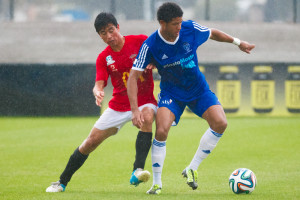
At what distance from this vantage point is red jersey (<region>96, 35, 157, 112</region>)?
6711 mm

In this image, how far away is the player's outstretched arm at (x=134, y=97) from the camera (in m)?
6.11

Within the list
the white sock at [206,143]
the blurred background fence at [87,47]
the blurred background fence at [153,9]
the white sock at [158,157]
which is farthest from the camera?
the blurred background fence at [153,9]

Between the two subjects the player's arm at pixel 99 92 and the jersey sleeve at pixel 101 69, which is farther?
the jersey sleeve at pixel 101 69

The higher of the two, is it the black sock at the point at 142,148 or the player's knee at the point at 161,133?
the player's knee at the point at 161,133

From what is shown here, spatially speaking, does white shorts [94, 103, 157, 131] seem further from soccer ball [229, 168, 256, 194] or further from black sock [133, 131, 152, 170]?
soccer ball [229, 168, 256, 194]

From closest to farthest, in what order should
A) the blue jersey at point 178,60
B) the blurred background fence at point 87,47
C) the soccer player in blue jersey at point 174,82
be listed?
1. the soccer player in blue jersey at point 174,82
2. the blue jersey at point 178,60
3. the blurred background fence at point 87,47

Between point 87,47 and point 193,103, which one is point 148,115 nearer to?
point 193,103

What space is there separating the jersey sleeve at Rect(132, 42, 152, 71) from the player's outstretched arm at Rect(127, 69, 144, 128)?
0.18ft

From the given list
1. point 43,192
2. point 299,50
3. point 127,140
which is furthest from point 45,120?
point 43,192

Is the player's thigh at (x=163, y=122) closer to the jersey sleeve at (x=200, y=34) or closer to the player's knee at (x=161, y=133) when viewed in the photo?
the player's knee at (x=161, y=133)

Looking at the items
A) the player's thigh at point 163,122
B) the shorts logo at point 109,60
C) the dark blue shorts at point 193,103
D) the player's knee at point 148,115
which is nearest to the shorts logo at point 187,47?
the dark blue shorts at point 193,103

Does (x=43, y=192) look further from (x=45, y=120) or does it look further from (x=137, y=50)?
(x=45, y=120)

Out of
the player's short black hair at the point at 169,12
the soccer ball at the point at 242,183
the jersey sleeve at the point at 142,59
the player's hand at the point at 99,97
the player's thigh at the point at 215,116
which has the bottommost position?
the soccer ball at the point at 242,183

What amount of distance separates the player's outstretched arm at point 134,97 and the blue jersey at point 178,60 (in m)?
0.08
